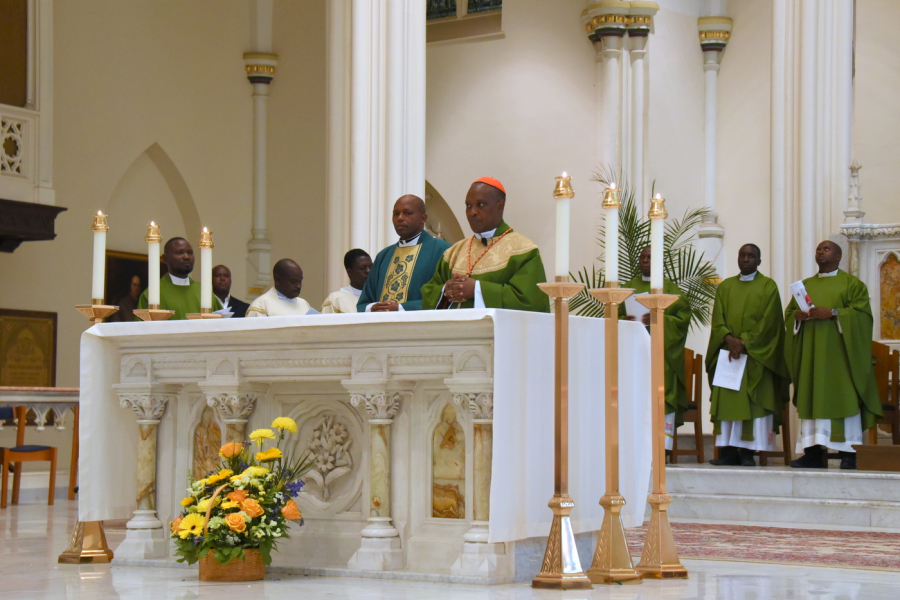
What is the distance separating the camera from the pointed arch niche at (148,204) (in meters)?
14.7

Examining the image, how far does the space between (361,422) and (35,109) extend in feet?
27.4

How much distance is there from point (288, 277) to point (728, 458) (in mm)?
4222

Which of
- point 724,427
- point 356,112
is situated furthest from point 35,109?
point 724,427

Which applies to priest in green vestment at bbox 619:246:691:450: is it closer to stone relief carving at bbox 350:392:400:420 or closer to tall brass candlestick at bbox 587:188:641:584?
tall brass candlestick at bbox 587:188:641:584

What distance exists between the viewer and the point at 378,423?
5.37m

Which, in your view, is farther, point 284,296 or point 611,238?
point 284,296

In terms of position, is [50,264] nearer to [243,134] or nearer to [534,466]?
[243,134]

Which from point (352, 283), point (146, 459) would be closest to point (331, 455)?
point (146, 459)

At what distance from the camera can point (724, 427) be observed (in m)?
10.1

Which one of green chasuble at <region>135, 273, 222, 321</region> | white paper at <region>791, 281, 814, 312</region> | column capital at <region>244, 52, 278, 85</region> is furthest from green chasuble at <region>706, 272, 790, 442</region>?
column capital at <region>244, 52, 278, 85</region>

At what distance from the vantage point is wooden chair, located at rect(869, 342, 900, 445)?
977cm

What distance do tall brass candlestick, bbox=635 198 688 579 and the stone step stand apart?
3.16 meters

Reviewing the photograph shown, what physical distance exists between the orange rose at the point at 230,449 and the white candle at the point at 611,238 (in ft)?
5.84

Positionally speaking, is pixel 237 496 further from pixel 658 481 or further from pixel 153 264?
pixel 658 481
